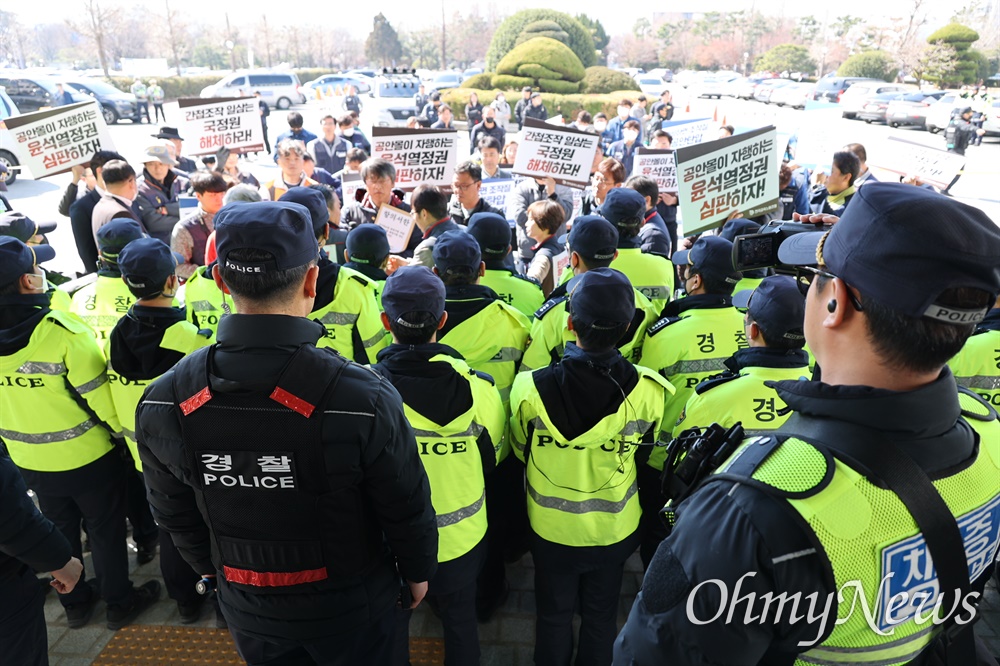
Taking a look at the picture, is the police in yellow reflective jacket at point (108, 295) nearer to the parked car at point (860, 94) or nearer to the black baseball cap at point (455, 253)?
the black baseball cap at point (455, 253)

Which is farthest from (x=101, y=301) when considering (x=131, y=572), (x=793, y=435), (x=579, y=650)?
(x=793, y=435)

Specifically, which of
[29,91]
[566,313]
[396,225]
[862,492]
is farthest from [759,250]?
[29,91]

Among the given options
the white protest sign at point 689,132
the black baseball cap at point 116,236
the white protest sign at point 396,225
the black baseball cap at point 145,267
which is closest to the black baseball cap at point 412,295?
the black baseball cap at point 145,267

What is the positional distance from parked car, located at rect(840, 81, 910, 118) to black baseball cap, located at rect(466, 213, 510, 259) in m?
27.6

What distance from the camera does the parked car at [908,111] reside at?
85.9ft

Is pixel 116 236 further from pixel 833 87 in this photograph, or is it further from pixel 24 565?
pixel 833 87

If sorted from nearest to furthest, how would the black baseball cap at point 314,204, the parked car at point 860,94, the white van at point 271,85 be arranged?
the black baseball cap at point 314,204
the parked car at point 860,94
the white van at point 271,85

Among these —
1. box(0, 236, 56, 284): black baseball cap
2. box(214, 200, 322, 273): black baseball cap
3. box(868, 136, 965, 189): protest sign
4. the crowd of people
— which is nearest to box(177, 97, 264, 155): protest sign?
the crowd of people

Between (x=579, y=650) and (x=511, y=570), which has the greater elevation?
(x=579, y=650)

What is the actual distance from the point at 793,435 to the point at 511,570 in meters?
3.16

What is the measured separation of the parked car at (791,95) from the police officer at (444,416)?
3868 centimetres

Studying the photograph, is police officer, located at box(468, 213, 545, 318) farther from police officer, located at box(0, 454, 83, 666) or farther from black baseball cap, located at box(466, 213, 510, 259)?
police officer, located at box(0, 454, 83, 666)

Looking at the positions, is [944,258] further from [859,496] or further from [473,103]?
[473,103]

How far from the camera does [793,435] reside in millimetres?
1412
